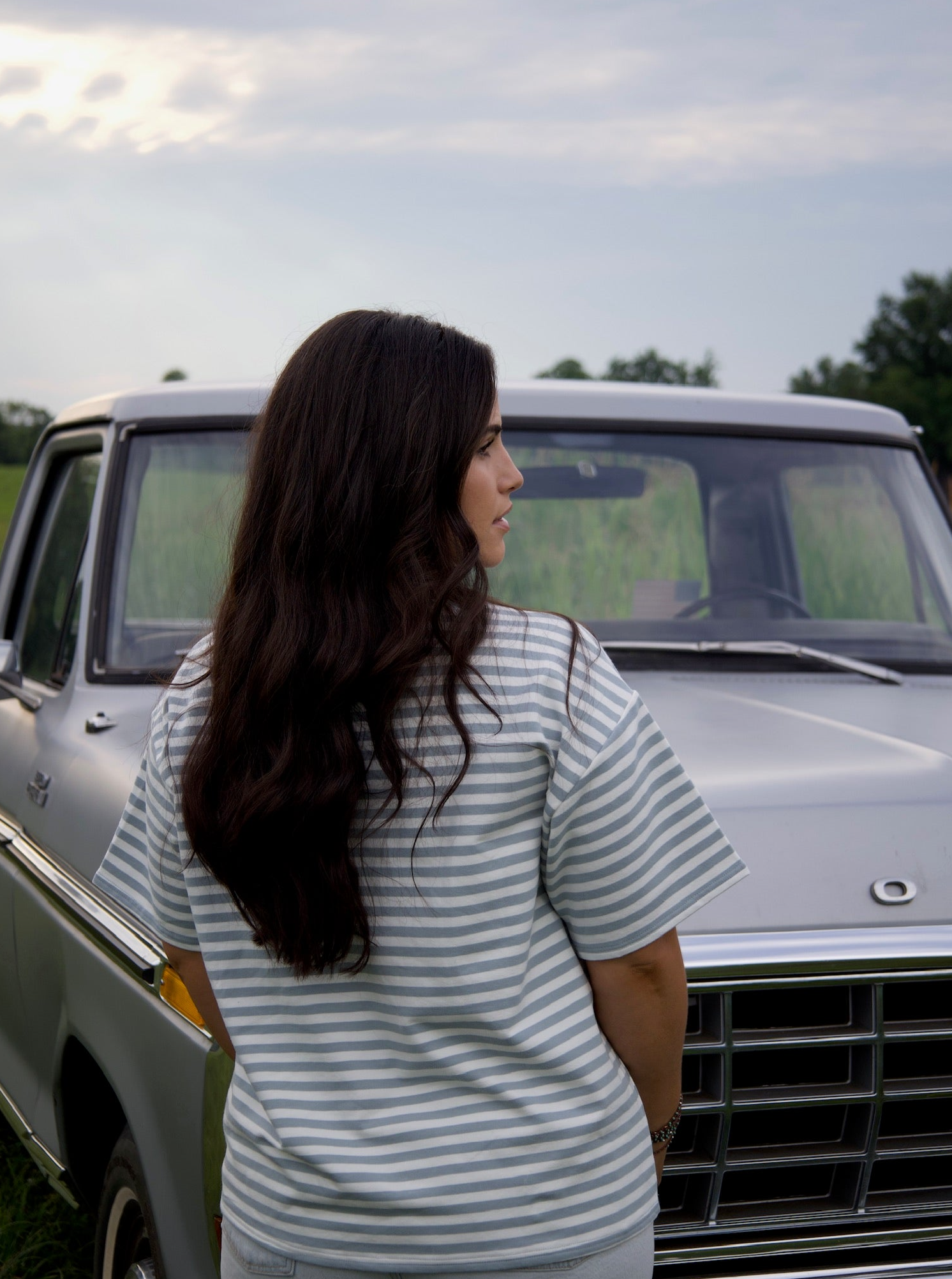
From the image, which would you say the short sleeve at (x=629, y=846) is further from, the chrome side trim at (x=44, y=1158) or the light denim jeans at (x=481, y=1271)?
the chrome side trim at (x=44, y=1158)

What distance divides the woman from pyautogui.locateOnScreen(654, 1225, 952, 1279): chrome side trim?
0.64m

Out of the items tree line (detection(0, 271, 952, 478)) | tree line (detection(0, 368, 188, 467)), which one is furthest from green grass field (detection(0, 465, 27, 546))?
tree line (detection(0, 271, 952, 478))

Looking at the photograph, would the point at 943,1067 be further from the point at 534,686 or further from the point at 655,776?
the point at 534,686

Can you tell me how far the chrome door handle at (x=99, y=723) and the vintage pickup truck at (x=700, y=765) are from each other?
0.5 inches

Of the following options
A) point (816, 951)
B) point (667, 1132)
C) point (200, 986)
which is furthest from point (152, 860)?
point (816, 951)

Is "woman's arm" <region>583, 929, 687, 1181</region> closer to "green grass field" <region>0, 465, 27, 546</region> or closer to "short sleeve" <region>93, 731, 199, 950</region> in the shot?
"short sleeve" <region>93, 731, 199, 950</region>

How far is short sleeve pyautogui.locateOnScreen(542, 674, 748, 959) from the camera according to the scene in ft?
4.30

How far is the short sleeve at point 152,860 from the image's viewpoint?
1.50m

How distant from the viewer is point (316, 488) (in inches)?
53.8

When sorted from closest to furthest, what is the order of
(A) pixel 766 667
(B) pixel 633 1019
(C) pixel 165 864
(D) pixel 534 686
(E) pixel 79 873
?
(D) pixel 534 686 < (B) pixel 633 1019 < (C) pixel 165 864 < (E) pixel 79 873 < (A) pixel 766 667

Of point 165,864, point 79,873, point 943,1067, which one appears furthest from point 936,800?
point 79,873

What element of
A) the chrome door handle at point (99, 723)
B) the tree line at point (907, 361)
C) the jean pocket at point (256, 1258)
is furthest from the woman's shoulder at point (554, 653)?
the tree line at point (907, 361)

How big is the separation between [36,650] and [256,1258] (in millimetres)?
2650

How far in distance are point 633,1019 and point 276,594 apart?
57cm
